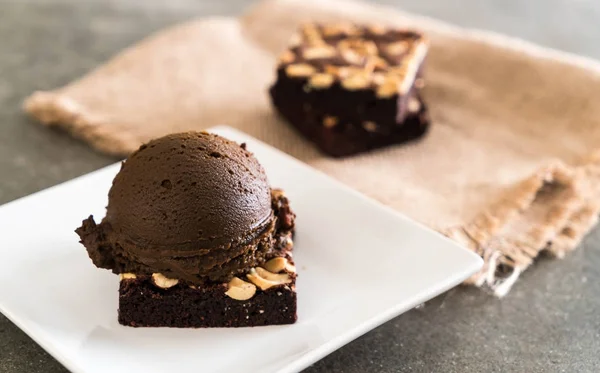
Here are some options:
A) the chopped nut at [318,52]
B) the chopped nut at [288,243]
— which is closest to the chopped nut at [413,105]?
the chopped nut at [318,52]

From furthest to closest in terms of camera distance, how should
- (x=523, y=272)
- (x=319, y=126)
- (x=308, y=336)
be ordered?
(x=319, y=126)
(x=523, y=272)
(x=308, y=336)

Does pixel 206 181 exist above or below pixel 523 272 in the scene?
above

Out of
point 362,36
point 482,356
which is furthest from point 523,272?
point 362,36

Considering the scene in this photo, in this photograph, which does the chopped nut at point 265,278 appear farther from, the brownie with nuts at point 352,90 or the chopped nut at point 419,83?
the chopped nut at point 419,83

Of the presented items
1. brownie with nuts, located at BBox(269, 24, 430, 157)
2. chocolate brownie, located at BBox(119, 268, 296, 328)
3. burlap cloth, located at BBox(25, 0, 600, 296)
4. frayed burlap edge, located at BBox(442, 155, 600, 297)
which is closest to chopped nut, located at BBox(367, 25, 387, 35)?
brownie with nuts, located at BBox(269, 24, 430, 157)

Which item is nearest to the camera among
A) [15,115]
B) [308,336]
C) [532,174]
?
[308,336]

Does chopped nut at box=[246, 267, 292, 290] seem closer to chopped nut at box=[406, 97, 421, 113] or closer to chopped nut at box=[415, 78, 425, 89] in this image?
chopped nut at box=[406, 97, 421, 113]

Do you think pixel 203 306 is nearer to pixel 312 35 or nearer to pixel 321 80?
pixel 321 80

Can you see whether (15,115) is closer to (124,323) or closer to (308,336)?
(124,323)
